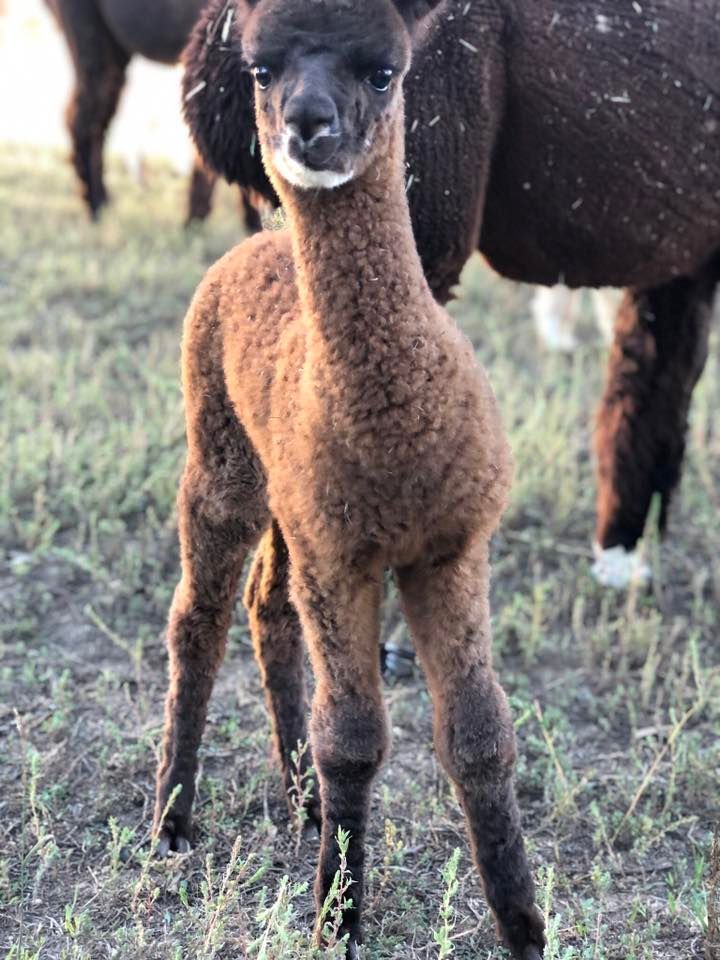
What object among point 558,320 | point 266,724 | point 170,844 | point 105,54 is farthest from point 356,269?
point 105,54

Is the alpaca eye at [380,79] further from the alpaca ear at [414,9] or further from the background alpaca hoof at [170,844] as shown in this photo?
the background alpaca hoof at [170,844]

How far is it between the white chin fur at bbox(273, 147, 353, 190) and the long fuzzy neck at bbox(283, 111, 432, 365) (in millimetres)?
42

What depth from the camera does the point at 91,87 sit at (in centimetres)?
771

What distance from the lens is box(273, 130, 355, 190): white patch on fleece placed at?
2076 millimetres

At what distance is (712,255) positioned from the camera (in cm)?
383

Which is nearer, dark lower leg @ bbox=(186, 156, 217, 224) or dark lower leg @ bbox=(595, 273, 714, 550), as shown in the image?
dark lower leg @ bbox=(595, 273, 714, 550)

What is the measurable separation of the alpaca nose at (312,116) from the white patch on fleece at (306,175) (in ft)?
0.11

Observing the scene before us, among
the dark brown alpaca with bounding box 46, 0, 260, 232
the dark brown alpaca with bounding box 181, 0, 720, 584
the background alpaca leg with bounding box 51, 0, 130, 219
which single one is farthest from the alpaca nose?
the background alpaca leg with bounding box 51, 0, 130, 219

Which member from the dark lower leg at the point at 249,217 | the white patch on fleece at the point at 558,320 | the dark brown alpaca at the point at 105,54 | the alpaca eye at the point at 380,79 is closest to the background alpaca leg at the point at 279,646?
the alpaca eye at the point at 380,79

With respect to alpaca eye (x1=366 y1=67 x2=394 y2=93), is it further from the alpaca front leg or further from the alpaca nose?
the alpaca front leg

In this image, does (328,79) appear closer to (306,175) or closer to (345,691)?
(306,175)

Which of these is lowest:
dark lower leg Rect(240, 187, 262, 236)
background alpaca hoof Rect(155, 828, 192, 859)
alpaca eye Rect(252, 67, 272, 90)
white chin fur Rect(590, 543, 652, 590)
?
background alpaca hoof Rect(155, 828, 192, 859)

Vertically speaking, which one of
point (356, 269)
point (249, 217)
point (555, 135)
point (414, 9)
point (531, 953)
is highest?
point (414, 9)

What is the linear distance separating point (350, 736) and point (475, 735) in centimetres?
22
